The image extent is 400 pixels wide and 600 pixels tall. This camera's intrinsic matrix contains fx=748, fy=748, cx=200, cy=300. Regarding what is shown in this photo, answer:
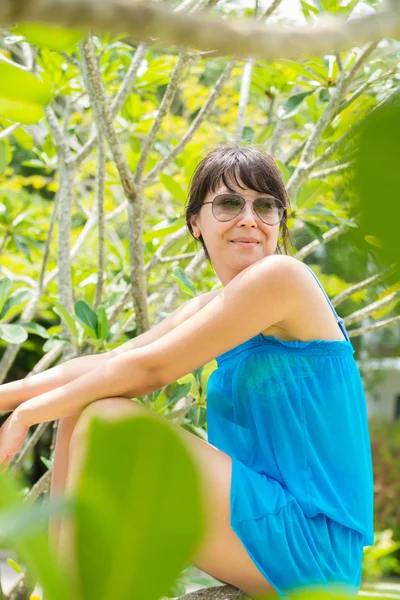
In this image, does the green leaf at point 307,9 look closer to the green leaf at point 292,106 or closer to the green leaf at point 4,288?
the green leaf at point 292,106

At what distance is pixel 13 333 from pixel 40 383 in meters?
0.55

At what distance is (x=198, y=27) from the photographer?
0.24 m

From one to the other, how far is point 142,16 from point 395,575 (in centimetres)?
788

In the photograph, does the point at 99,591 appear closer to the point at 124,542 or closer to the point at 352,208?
the point at 124,542

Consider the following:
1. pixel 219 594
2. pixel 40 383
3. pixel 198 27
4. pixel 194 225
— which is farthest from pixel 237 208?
pixel 198 27

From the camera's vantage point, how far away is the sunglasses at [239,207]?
188 cm

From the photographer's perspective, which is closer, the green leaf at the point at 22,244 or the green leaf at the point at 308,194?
the green leaf at the point at 308,194

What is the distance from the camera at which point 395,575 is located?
24.1 feet

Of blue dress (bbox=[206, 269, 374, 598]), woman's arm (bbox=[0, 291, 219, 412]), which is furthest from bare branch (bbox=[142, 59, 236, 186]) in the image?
blue dress (bbox=[206, 269, 374, 598])

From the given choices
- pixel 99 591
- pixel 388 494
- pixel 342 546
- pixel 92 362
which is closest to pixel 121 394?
pixel 92 362

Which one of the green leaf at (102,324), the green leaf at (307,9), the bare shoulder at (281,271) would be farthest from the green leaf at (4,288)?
the green leaf at (307,9)

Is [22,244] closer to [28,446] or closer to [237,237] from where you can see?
[28,446]

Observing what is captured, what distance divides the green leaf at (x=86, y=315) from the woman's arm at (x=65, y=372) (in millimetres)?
172

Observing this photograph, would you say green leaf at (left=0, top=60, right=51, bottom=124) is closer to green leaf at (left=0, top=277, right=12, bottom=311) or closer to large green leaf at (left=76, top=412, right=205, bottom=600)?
large green leaf at (left=76, top=412, right=205, bottom=600)
